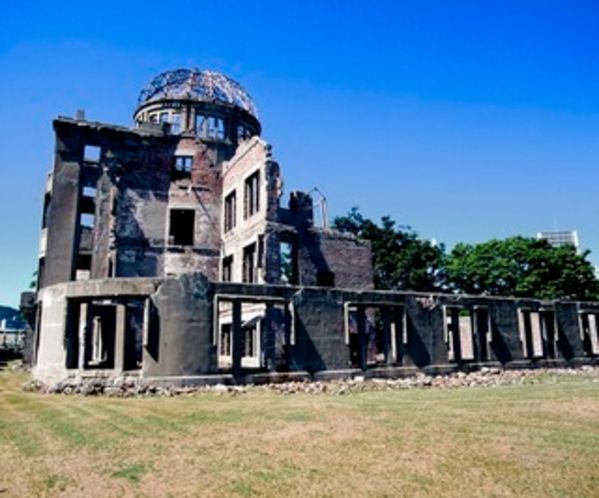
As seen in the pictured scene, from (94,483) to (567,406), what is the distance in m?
9.44

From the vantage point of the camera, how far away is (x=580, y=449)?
671cm

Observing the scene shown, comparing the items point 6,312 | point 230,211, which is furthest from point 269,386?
point 6,312

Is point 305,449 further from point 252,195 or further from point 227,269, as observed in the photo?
point 227,269

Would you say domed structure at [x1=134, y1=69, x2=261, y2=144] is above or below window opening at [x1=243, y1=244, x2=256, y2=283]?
above

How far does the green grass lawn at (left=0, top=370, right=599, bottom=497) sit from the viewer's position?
212 inches

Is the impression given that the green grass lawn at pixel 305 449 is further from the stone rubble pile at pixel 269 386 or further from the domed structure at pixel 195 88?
the domed structure at pixel 195 88

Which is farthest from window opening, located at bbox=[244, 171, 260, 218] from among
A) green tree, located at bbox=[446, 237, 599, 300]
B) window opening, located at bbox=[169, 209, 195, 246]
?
green tree, located at bbox=[446, 237, 599, 300]

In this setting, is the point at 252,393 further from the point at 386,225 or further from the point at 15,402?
the point at 386,225

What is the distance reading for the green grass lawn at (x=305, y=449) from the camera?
538cm

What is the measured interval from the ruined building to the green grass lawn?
451 centimetres

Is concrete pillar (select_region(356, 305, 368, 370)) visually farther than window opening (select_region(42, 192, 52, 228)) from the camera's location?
No

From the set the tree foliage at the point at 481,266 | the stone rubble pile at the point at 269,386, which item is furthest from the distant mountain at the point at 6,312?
the stone rubble pile at the point at 269,386

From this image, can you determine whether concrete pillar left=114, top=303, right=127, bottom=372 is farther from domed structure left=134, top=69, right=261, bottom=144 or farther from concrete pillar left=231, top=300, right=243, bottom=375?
domed structure left=134, top=69, right=261, bottom=144

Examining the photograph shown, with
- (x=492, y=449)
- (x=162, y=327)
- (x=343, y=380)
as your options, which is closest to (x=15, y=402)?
(x=162, y=327)
